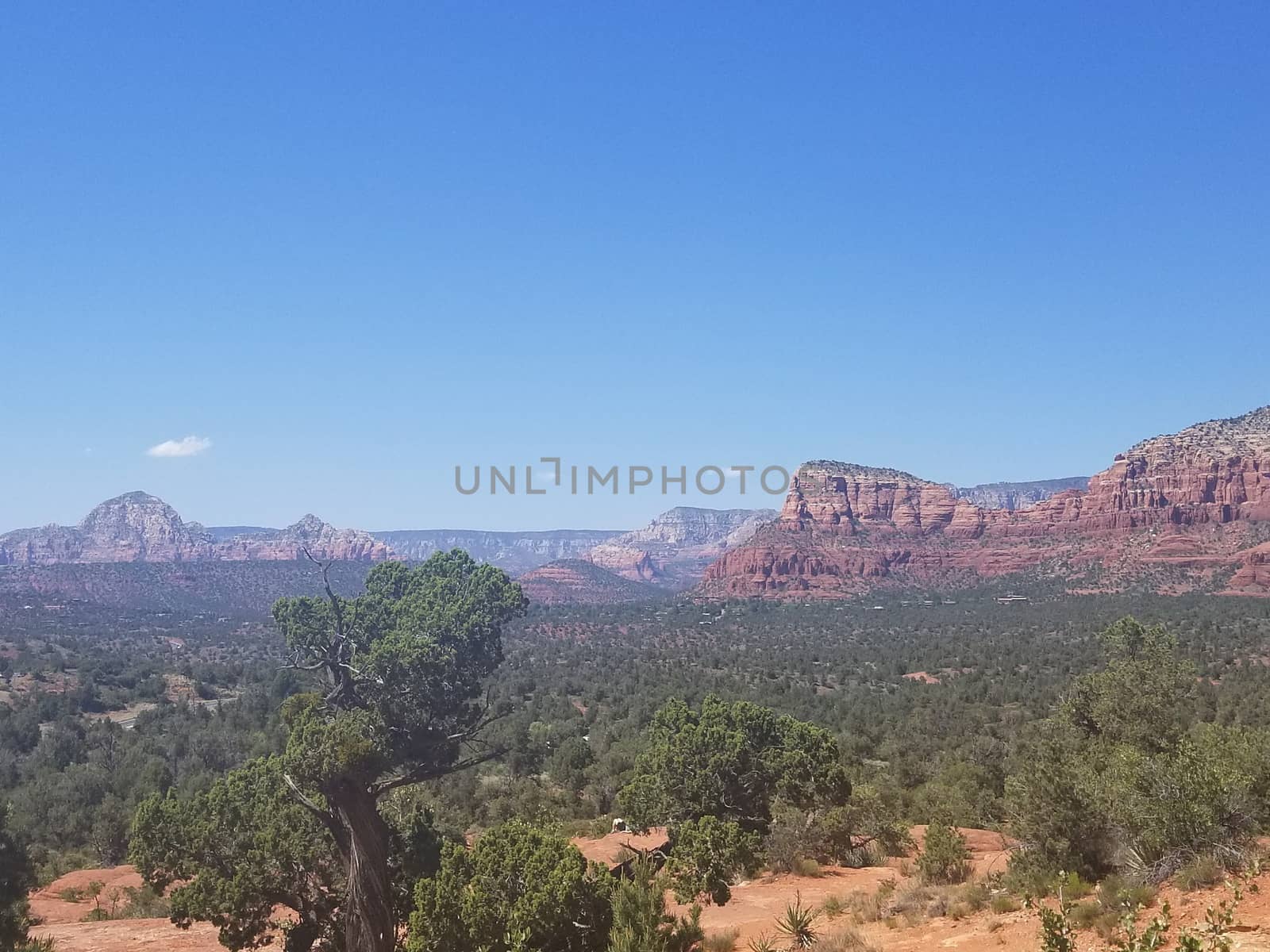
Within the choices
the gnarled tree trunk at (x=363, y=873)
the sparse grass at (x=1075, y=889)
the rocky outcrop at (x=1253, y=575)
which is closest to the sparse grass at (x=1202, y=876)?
the sparse grass at (x=1075, y=889)

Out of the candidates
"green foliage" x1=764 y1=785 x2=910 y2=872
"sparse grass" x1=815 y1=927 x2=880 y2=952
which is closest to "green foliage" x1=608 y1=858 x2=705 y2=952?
"sparse grass" x1=815 y1=927 x2=880 y2=952

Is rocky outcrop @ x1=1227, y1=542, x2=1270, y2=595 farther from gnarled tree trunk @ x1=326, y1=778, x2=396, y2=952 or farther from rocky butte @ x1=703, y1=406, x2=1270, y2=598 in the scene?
gnarled tree trunk @ x1=326, y1=778, x2=396, y2=952

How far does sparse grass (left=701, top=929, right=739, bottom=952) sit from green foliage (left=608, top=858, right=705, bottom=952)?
14cm

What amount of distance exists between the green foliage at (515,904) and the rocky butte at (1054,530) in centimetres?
10042

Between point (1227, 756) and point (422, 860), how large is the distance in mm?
14336

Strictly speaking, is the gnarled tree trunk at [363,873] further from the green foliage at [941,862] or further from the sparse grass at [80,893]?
the sparse grass at [80,893]

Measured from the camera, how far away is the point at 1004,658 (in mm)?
65125

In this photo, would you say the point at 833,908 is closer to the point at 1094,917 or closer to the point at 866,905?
the point at 866,905

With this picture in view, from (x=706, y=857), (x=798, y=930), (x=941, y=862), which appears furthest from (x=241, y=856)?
(x=941, y=862)

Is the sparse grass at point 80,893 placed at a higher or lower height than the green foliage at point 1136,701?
lower

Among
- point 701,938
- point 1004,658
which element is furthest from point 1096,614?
point 701,938

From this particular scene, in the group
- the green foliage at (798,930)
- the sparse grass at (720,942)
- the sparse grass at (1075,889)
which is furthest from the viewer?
the sparse grass at (720,942)

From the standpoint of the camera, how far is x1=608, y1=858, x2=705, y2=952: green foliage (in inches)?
452

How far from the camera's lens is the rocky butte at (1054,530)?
346 feet
